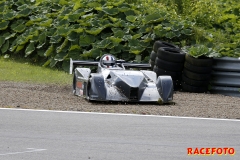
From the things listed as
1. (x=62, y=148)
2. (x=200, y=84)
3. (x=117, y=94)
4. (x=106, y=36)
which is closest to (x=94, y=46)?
(x=106, y=36)

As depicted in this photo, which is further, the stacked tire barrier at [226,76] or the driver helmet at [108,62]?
the stacked tire barrier at [226,76]

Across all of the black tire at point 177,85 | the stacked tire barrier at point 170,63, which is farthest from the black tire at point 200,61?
the black tire at point 177,85

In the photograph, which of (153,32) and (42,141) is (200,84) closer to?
(153,32)

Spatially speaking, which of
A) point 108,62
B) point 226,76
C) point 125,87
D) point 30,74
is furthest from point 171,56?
point 30,74

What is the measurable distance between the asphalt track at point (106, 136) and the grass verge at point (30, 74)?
6.37 meters

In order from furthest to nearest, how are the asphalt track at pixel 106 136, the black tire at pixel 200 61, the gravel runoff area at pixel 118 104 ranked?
the black tire at pixel 200 61
the gravel runoff area at pixel 118 104
the asphalt track at pixel 106 136

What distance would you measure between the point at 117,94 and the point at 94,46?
21.2 ft

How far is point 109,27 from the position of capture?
2052 cm

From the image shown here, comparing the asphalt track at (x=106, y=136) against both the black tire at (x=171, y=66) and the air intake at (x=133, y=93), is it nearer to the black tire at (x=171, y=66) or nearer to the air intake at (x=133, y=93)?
the air intake at (x=133, y=93)

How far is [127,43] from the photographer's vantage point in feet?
65.3

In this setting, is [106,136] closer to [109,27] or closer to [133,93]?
[133,93]

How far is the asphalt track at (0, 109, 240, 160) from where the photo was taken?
26.5 ft

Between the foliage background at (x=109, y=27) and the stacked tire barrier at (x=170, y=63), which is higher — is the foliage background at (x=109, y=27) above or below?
below

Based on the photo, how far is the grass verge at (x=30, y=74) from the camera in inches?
714
